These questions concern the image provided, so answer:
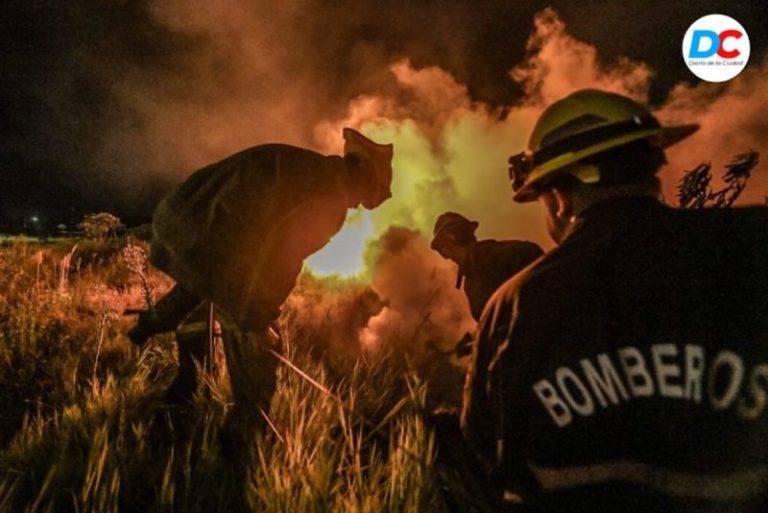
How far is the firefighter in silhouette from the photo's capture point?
292 cm

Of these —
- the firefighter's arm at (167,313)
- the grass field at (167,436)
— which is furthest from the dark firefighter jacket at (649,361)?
the firefighter's arm at (167,313)

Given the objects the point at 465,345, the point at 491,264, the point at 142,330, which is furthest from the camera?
the point at 465,345

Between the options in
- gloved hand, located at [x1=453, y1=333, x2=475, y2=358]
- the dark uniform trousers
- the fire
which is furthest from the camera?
the fire

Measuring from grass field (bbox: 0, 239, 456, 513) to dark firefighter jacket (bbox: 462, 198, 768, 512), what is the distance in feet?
3.29

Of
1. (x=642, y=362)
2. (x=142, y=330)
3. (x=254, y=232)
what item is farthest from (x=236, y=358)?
(x=642, y=362)

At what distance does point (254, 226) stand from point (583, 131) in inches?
77.3

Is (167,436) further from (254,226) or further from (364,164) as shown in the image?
(364,164)

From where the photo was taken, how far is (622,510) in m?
1.29

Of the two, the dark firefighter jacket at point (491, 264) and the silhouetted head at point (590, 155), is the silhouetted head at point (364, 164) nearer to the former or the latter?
the dark firefighter jacket at point (491, 264)

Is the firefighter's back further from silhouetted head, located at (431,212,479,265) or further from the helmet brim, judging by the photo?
silhouetted head, located at (431,212,479,265)

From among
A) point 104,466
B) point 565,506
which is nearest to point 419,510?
point 565,506

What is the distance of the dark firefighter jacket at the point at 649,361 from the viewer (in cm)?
120

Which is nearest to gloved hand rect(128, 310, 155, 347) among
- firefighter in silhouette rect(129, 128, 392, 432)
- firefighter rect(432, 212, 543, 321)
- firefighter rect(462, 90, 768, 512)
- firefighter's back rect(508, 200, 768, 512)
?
firefighter in silhouette rect(129, 128, 392, 432)

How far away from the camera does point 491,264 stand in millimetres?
3973
